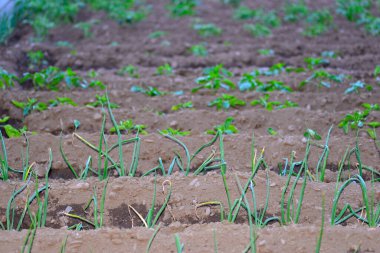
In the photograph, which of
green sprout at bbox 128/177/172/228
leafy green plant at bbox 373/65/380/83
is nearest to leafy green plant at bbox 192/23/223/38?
leafy green plant at bbox 373/65/380/83

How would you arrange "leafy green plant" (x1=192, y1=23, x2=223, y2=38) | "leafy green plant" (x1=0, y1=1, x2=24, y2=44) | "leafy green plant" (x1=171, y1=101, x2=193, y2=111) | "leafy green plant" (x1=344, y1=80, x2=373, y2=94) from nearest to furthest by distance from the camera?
"leafy green plant" (x1=171, y1=101, x2=193, y2=111) < "leafy green plant" (x1=344, y1=80, x2=373, y2=94) < "leafy green plant" (x1=0, y1=1, x2=24, y2=44) < "leafy green plant" (x1=192, y1=23, x2=223, y2=38)

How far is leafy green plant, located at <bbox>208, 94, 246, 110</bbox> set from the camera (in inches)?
167

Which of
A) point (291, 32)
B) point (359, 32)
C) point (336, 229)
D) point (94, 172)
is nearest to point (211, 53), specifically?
point (291, 32)

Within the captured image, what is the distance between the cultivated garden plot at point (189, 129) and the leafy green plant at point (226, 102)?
0.04ft

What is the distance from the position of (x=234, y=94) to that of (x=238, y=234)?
6.91 ft

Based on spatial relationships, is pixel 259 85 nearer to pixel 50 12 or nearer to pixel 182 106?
pixel 182 106

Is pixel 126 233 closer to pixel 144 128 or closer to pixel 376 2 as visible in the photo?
pixel 144 128

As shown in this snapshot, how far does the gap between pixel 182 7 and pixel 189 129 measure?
336 cm

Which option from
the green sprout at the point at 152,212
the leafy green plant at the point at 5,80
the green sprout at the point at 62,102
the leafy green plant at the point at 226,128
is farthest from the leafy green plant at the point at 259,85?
the leafy green plant at the point at 5,80

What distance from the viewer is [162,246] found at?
8.33ft

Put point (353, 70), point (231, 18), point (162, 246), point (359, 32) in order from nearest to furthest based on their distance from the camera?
point (162, 246), point (353, 70), point (359, 32), point (231, 18)

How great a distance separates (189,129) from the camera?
394cm

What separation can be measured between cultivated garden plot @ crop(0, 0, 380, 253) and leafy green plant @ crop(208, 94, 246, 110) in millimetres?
11

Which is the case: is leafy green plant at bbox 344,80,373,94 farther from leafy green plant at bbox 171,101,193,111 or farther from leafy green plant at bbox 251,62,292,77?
leafy green plant at bbox 171,101,193,111
